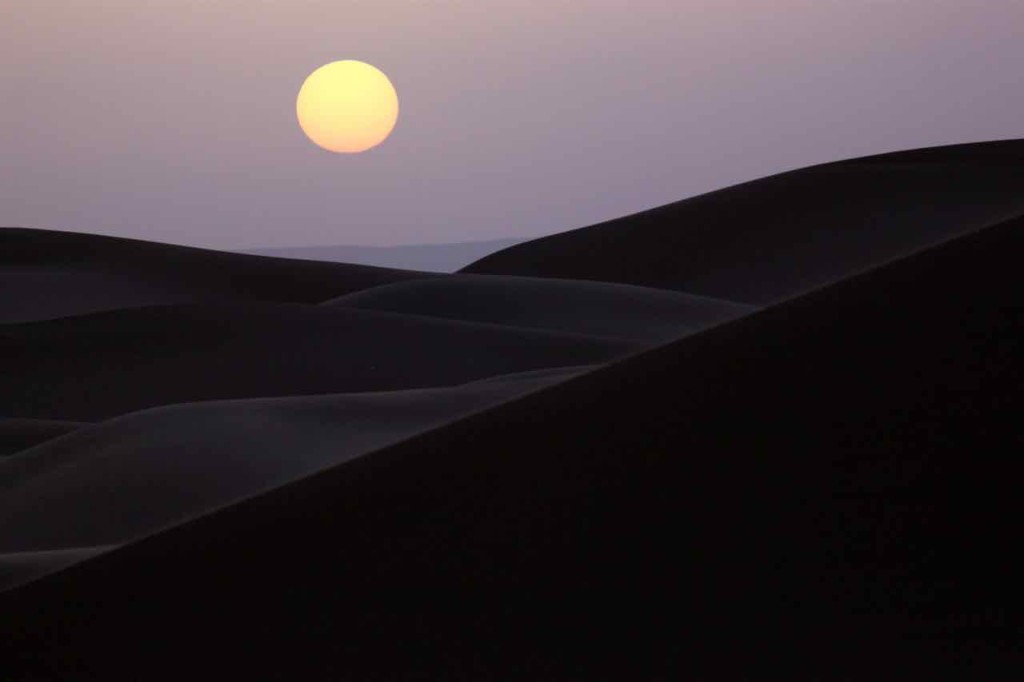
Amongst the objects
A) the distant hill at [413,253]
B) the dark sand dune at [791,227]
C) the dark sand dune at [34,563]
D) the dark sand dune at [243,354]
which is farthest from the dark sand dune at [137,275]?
the distant hill at [413,253]

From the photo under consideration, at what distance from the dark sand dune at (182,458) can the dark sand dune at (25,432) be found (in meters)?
1.31

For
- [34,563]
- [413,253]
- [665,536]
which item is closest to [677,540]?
[665,536]

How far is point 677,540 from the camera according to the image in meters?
2.61

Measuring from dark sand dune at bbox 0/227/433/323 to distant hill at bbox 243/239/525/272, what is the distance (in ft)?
309

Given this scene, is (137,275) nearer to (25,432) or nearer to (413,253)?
(25,432)

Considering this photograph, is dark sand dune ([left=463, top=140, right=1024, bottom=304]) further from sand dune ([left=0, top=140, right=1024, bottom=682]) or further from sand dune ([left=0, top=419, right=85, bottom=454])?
sand dune ([left=0, top=140, right=1024, bottom=682])

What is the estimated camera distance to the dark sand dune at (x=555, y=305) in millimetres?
13523

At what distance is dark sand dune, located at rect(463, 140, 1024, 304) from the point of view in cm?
1806

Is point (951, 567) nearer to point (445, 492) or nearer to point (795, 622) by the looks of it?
point (795, 622)

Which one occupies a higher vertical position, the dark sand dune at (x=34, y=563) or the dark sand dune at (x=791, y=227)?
the dark sand dune at (x=791, y=227)

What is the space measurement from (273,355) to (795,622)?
30.3ft

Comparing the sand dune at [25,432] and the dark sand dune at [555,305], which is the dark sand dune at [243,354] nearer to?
the dark sand dune at [555,305]

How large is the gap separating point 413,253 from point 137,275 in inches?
5006

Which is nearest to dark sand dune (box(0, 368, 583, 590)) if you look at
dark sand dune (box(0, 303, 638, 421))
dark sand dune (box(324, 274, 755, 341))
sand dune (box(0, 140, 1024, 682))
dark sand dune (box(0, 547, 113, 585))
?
dark sand dune (box(0, 547, 113, 585))
